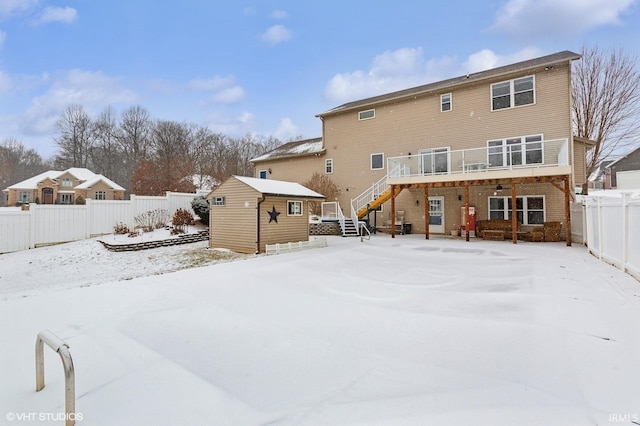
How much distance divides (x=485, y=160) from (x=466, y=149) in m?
1.44

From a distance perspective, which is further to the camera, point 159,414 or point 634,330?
point 634,330

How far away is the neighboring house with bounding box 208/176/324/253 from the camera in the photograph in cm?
1235

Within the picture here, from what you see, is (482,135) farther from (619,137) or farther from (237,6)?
(237,6)

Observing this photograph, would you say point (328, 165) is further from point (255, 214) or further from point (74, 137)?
point (74, 137)

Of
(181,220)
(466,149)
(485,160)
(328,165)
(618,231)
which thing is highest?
(328,165)

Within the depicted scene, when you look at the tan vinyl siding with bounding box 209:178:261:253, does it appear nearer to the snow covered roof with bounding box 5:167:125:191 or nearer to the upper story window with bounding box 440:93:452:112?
the upper story window with bounding box 440:93:452:112

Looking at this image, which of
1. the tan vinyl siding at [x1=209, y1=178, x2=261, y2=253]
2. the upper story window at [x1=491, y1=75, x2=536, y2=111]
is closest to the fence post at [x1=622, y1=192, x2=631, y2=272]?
the upper story window at [x1=491, y1=75, x2=536, y2=111]

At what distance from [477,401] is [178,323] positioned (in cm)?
351

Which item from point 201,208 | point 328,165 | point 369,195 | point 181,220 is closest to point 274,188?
point 201,208

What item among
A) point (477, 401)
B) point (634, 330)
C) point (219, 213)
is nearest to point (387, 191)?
point (219, 213)

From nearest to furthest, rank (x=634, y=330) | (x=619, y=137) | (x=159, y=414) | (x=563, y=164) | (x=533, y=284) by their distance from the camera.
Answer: (x=159, y=414), (x=634, y=330), (x=533, y=284), (x=563, y=164), (x=619, y=137)

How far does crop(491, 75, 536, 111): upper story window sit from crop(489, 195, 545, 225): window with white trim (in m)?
4.32

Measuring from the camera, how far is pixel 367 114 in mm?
18625

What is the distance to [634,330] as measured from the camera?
137 inches
